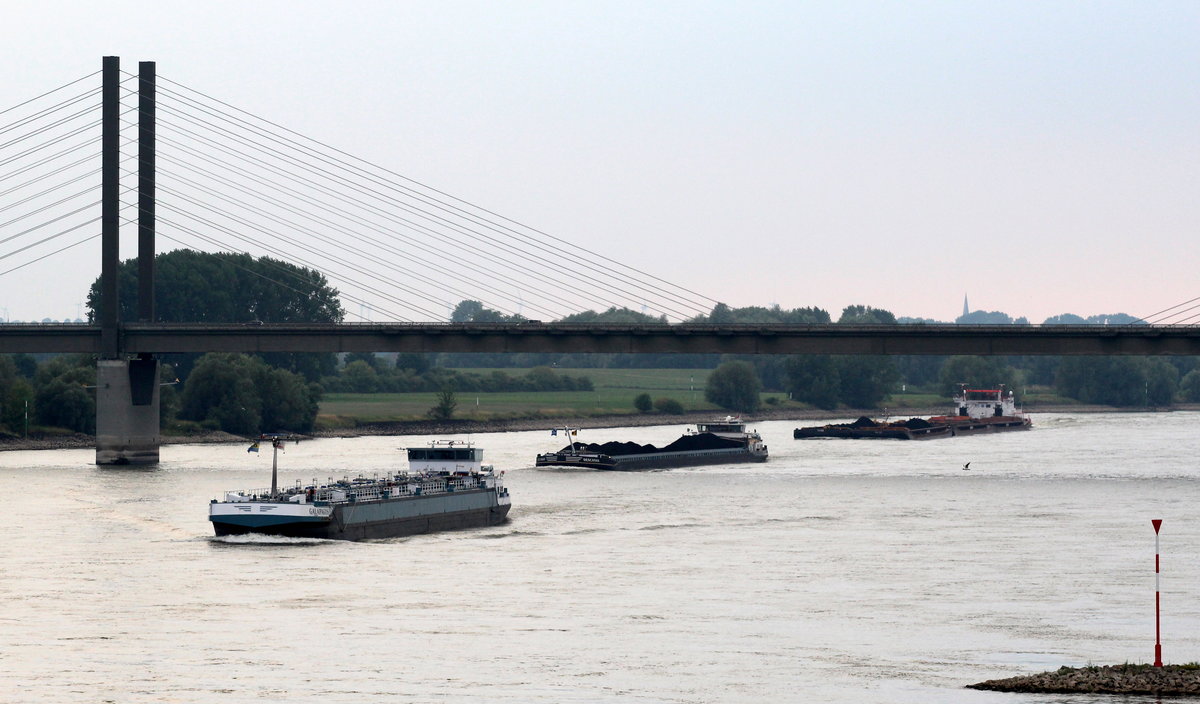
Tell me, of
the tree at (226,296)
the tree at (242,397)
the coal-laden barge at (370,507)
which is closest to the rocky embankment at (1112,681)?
the coal-laden barge at (370,507)

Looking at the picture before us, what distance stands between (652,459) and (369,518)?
46524 millimetres

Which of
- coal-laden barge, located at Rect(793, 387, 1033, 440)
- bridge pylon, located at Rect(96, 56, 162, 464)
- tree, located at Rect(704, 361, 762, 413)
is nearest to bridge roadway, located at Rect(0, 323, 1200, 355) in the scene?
bridge pylon, located at Rect(96, 56, 162, 464)

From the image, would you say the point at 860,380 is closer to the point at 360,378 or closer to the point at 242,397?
the point at 360,378

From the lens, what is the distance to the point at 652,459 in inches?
3996

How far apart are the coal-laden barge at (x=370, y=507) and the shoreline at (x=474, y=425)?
53.7 meters

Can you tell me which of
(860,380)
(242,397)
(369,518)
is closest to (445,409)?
(242,397)

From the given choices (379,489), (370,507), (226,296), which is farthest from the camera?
(226,296)

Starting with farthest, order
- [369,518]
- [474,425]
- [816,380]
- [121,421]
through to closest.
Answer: [816,380] → [474,425] → [121,421] → [369,518]

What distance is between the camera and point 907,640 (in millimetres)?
35562

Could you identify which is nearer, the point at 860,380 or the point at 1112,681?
the point at 1112,681

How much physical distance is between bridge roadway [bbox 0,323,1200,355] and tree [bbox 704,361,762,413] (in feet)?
286

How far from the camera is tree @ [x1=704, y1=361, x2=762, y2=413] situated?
183500 millimetres

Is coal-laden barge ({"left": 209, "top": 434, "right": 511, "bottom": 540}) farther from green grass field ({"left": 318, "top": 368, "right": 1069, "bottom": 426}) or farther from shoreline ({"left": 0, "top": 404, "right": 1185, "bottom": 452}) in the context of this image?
green grass field ({"left": 318, "top": 368, "right": 1069, "bottom": 426})

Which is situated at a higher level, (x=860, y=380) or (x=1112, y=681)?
(x=860, y=380)
